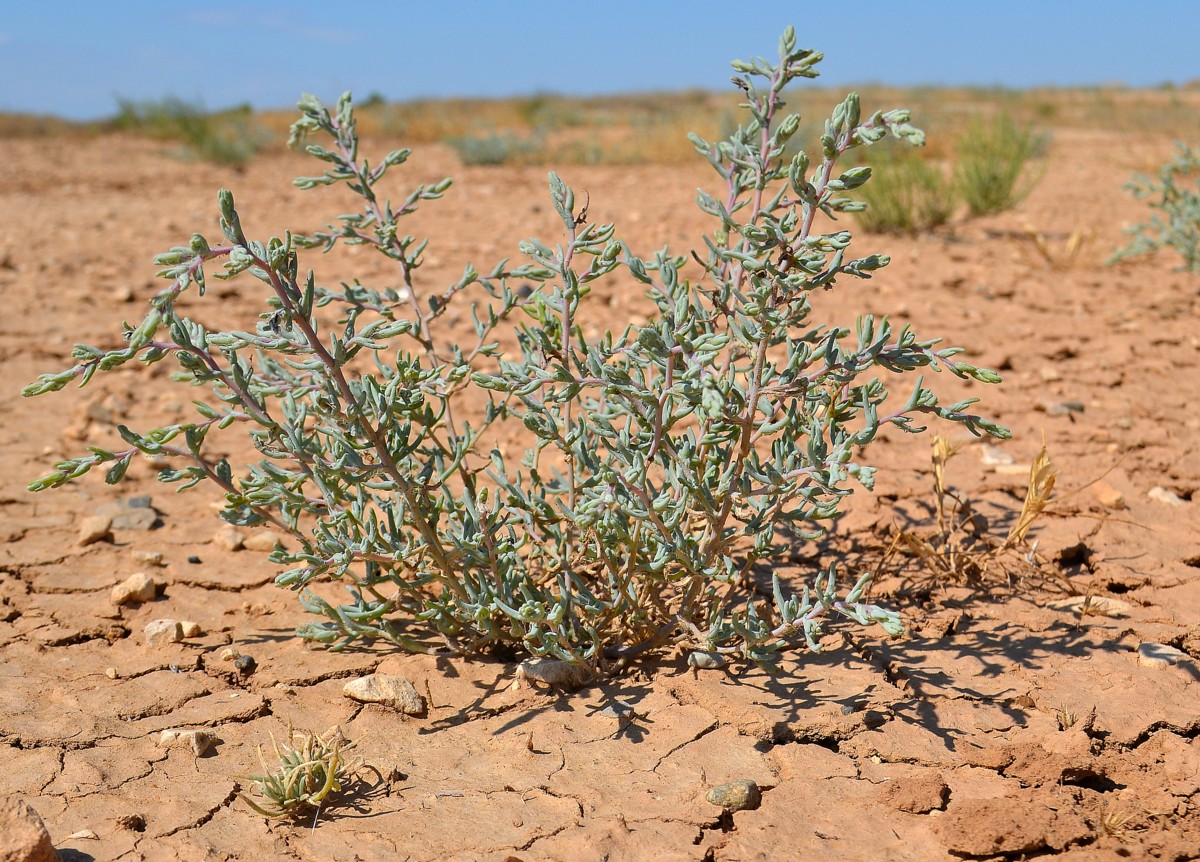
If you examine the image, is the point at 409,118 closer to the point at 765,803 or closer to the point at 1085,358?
the point at 1085,358

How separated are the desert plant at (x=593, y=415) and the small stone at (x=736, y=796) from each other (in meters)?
0.26

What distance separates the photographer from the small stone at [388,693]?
2164mm

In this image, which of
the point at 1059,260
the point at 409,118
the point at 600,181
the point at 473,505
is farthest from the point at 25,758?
the point at 409,118

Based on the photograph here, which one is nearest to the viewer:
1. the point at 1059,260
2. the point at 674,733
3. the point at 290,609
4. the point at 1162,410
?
the point at 674,733

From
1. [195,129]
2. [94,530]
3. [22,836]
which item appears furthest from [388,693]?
[195,129]

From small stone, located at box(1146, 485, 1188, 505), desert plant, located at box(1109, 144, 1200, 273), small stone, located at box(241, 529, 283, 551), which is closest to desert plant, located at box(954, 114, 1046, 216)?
desert plant, located at box(1109, 144, 1200, 273)

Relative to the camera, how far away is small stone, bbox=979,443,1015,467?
3.31 m

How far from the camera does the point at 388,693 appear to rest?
2.17 m

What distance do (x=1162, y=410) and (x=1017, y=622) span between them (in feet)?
5.47

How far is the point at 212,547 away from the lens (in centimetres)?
296

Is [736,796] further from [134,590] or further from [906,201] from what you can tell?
[906,201]

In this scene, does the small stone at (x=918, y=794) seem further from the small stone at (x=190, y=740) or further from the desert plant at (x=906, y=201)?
the desert plant at (x=906, y=201)

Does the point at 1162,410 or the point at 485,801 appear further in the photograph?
the point at 1162,410

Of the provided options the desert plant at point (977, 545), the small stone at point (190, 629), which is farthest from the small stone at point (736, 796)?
the small stone at point (190, 629)
